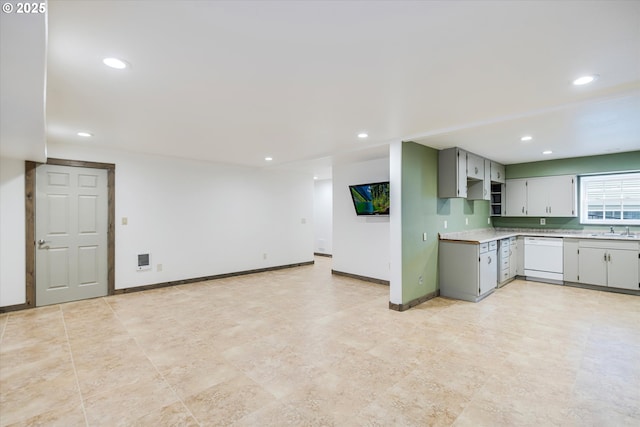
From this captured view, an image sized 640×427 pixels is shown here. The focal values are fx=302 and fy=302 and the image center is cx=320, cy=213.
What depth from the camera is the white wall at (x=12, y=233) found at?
412cm

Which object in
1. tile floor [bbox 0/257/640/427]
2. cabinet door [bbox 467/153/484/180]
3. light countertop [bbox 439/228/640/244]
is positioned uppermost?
cabinet door [bbox 467/153/484/180]

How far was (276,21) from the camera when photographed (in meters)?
1.66

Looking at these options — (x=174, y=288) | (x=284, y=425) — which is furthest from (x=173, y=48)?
(x=174, y=288)

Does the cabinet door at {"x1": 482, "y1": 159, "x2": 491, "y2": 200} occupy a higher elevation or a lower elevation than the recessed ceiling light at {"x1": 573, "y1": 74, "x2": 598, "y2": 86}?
lower

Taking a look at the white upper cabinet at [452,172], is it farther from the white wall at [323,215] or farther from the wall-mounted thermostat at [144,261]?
the wall-mounted thermostat at [144,261]

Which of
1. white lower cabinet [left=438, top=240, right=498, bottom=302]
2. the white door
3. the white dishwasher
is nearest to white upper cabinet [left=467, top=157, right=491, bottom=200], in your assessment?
white lower cabinet [left=438, top=240, right=498, bottom=302]

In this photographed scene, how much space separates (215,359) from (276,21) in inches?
111

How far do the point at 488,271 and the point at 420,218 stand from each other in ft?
4.97

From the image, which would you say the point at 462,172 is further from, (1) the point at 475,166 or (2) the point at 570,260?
(2) the point at 570,260

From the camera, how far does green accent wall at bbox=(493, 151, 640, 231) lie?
5227 mm

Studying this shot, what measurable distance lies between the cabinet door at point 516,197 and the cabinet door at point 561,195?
40 centimetres

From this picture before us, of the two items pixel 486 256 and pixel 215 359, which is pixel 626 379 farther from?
pixel 215 359

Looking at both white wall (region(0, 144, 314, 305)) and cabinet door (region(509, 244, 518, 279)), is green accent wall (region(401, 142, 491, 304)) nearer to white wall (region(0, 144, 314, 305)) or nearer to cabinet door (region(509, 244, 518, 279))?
cabinet door (region(509, 244, 518, 279))

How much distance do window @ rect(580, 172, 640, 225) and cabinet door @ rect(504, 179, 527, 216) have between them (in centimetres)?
92
